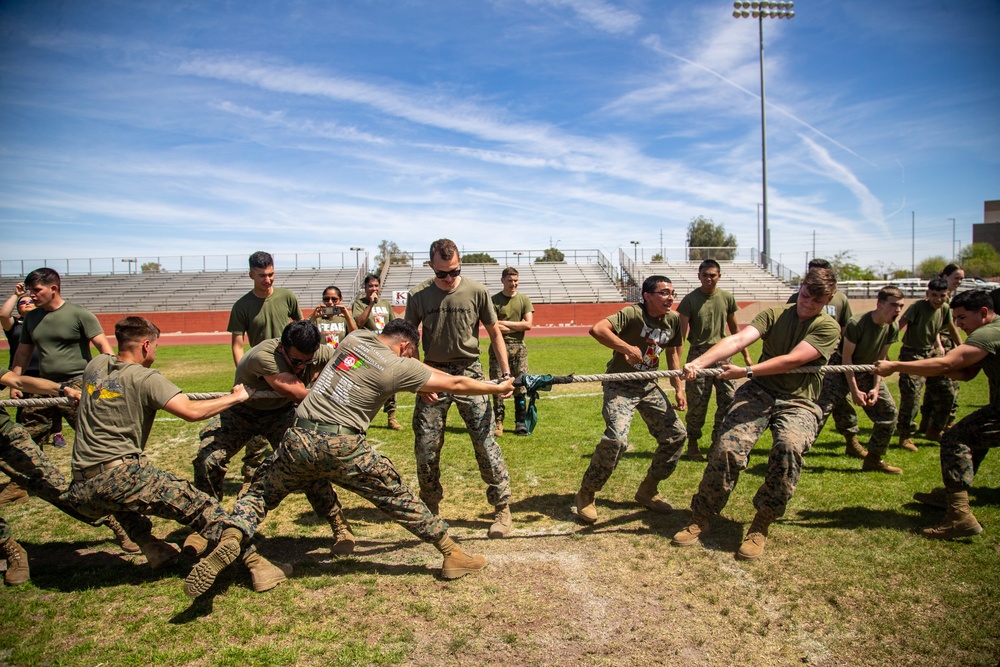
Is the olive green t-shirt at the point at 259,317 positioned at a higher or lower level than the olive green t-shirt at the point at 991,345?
higher

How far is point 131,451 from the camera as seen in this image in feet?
13.5

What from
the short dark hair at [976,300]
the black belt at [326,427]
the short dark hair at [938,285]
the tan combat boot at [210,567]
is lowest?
the tan combat boot at [210,567]

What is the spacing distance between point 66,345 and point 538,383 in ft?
15.4

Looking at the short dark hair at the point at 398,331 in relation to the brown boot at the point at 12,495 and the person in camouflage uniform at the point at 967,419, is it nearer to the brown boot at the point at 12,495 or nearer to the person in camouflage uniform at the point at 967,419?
the person in camouflage uniform at the point at 967,419

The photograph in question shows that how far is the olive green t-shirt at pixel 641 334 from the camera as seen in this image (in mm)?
5520

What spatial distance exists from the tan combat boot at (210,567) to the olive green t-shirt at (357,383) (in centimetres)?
90

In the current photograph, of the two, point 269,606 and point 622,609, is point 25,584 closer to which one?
point 269,606

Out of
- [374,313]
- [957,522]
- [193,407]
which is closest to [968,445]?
[957,522]

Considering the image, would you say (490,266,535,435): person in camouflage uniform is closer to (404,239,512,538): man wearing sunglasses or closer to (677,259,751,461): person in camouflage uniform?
(677,259,751,461): person in camouflage uniform

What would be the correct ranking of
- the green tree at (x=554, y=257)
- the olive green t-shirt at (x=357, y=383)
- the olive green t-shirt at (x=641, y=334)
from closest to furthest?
the olive green t-shirt at (x=357, y=383) < the olive green t-shirt at (x=641, y=334) < the green tree at (x=554, y=257)

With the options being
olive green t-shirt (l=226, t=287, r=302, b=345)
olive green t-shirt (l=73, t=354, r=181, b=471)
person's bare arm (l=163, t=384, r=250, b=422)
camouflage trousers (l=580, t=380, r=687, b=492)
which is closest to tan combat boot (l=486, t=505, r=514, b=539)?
camouflage trousers (l=580, t=380, r=687, b=492)

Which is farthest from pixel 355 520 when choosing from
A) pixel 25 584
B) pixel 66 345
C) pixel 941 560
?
pixel 941 560

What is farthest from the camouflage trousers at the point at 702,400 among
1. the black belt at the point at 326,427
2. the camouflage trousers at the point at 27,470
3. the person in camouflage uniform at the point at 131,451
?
the camouflage trousers at the point at 27,470

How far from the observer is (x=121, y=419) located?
161 inches
